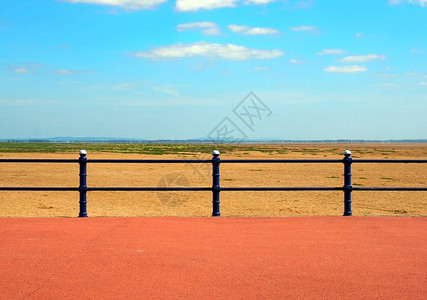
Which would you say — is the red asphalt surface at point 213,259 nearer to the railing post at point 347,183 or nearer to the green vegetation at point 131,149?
the railing post at point 347,183

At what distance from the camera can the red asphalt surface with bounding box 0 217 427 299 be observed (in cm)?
493

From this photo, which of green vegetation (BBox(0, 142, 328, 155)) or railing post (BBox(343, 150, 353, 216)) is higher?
railing post (BBox(343, 150, 353, 216))

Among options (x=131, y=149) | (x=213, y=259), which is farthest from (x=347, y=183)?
(x=131, y=149)

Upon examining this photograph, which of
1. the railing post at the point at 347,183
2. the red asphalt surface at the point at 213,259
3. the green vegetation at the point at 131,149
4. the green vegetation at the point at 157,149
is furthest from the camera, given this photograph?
the green vegetation at the point at 157,149

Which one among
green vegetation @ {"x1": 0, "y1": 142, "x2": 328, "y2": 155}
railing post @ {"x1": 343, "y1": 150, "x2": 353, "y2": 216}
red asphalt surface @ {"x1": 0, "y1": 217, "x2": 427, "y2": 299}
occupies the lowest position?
green vegetation @ {"x1": 0, "y1": 142, "x2": 328, "y2": 155}

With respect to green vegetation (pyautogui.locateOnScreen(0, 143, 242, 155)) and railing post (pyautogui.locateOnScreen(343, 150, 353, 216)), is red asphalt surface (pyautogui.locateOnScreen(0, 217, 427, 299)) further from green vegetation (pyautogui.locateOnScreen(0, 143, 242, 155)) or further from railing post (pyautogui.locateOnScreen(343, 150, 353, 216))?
green vegetation (pyautogui.locateOnScreen(0, 143, 242, 155))

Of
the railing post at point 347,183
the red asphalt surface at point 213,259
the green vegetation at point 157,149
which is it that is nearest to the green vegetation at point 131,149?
the green vegetation at point 157,149

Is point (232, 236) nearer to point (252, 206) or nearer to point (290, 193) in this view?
point (252, 206)

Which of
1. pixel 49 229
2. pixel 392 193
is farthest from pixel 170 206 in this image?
pixel 392 193

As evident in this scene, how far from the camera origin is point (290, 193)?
19.2m

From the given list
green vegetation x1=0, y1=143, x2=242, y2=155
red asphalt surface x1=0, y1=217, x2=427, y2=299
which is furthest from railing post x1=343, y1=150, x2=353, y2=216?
green vegetation x1=0, y1=143, x2=242, y2=155

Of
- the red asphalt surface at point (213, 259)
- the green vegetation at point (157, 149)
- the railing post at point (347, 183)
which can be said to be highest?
the railing post at point (347, 183)

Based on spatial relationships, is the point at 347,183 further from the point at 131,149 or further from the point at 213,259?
the point at 131,149

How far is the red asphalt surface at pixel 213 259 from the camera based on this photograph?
4934 millimetres
